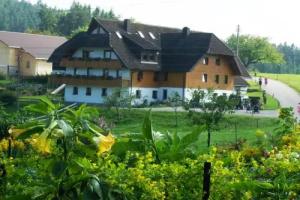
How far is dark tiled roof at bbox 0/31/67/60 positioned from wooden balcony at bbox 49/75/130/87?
2129cm

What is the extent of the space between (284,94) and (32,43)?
102 feet

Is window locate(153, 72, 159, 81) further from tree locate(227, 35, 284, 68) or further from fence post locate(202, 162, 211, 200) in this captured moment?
fence post locate(202, 162, 211, 200)

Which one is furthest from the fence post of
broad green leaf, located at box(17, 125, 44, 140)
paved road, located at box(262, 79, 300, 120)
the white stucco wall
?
paved road, located at box(262, 79, 300, 120)

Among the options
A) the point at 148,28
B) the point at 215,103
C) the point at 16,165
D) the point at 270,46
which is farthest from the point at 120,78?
the point at 270,46

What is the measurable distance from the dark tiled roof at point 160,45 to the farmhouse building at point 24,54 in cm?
1750

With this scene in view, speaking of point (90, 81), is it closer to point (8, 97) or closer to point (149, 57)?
point (149, 57)

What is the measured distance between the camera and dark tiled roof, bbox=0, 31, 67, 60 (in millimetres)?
76750

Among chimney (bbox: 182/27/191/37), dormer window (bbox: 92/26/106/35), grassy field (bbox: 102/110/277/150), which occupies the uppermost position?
chimney (bbox: 182/27/191/37)

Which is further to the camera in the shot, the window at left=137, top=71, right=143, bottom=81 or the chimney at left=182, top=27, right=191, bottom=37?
the chimney at left=182, top=27, right=191, bottom=37

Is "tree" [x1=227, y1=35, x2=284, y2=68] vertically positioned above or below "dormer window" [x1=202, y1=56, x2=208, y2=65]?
above

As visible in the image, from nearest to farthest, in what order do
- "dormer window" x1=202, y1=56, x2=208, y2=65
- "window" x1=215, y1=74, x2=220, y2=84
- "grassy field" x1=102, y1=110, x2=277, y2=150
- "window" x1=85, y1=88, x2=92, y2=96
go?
1. "grassy field" x1=102, y1=110, x2=277, y2=150
2. "window" x1=85, y1=88, x2=92, y2=96
3. "dormer window" x1=202, y1=56, x2=208, y2=65
4. "window" x1=215, y1=74, x2=220, y2=84

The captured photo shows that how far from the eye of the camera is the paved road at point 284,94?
58025 mm

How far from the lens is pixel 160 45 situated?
56281 millimetres

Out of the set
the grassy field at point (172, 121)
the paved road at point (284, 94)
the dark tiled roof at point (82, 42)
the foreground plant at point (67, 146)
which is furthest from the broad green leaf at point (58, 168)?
the paved road at point (284, 94)
